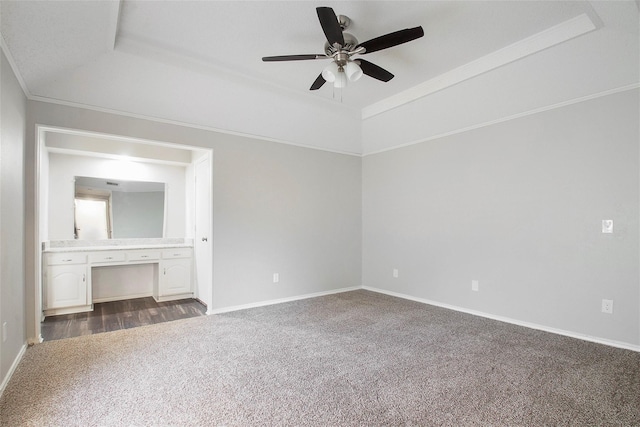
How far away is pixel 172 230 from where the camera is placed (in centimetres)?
498

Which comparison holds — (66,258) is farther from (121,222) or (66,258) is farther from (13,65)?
(13,65)

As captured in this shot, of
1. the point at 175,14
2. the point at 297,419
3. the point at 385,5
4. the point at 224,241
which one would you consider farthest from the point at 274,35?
the point at 297,419

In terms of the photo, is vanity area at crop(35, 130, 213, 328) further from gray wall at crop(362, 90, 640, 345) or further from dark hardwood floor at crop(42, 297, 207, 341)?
gray wall at crop(362, 90, 640, 345)

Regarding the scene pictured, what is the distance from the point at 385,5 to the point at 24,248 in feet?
11.5

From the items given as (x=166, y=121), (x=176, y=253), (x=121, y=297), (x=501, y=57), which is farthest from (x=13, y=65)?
(x=501, y=57)

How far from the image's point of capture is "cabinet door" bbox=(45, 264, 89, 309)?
3736mm

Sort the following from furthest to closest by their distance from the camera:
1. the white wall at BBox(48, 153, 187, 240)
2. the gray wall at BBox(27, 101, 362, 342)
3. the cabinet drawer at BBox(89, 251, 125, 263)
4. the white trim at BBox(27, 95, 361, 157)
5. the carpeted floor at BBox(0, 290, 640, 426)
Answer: the white wall at BBox(48, 153, 187, 240)
the cabinet drawer at BBox(89, 251, 125, 263)
the gray wall at BBox(27, 101, 362, 342)
the white trim at BBox(27, 95, 361, 157)
the carpeted floor at BBox(0, 290, 640, 426)

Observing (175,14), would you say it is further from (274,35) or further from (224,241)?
(224,241)

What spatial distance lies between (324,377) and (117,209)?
13.0 feet

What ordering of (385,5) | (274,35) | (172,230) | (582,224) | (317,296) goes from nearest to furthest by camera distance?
1. (385,5)
2. (274,35)
3. (582,224)
4. (317,296)
5. (172,230)

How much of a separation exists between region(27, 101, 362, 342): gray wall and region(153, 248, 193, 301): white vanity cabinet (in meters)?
1.14

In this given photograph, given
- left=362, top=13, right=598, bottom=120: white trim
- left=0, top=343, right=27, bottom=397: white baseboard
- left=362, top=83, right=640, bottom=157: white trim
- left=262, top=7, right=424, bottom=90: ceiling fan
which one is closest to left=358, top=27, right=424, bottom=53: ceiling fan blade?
left=262, top=7, right=424, bottom=90: ceiling fan

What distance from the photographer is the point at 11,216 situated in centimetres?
231

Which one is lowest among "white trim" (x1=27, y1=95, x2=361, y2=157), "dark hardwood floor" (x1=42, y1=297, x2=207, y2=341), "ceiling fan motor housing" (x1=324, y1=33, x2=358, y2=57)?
"dark hardwood floor" (x1=42, y1=297, x2=207, y2=341)
